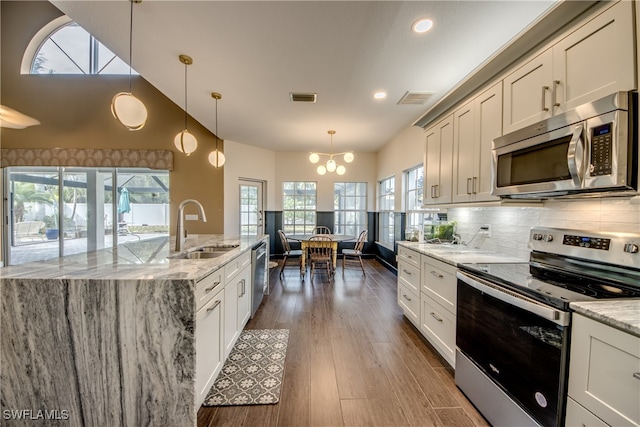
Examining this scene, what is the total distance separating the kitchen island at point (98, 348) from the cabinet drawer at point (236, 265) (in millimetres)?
606

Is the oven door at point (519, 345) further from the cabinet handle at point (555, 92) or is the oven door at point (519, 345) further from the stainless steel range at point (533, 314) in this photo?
the cabinet handle at point (555, 92)

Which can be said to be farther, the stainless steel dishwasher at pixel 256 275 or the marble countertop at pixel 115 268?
the stainless steel dishwasher at pixel 256 275

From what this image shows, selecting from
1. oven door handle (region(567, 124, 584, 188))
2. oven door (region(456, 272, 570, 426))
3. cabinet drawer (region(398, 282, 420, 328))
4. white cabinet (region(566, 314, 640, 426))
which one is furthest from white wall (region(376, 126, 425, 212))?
white cabinet (region(566, 314, 640, 426))

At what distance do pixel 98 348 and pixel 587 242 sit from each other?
2759mm

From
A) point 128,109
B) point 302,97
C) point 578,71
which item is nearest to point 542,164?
point 578,71

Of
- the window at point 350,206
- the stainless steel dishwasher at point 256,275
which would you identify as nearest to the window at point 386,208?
the window at point 350,206

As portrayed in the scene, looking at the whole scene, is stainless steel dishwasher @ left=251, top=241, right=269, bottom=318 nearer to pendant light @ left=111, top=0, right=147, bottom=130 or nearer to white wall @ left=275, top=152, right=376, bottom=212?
pendant light @ left=111, top=0, right=147, bottom=130

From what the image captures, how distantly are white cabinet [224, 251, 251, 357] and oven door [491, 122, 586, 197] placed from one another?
2159 millimetres

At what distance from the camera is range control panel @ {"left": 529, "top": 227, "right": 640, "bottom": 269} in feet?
3.93

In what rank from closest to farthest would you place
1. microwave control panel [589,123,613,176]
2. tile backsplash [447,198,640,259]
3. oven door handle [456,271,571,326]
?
oven door handle [456,271,571,326] < microwave control panel [589,123,613,176] < tile backsplash [447,198,640,259]

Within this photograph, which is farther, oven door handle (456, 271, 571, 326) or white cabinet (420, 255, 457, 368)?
white cabinet (420, 255, 457, 368)

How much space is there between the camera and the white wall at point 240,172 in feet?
17.1

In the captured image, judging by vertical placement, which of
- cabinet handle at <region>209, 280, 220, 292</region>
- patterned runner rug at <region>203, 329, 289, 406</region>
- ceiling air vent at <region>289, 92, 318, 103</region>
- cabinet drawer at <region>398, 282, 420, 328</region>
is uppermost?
ceiling air vent at <region>289, 92, 318, 103</region>

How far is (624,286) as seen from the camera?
1.15 m
